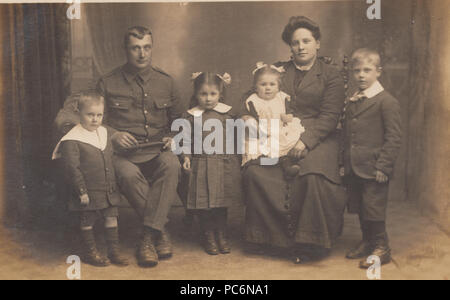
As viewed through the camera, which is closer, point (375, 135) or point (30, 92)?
point (375, 135)

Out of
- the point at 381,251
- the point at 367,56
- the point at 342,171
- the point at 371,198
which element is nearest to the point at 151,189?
the point at 342,171

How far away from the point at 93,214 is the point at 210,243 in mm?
915

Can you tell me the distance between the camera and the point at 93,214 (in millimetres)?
4184

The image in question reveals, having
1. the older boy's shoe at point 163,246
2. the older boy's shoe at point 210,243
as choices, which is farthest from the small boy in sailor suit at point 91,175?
the older boy's shoe at point 210,243

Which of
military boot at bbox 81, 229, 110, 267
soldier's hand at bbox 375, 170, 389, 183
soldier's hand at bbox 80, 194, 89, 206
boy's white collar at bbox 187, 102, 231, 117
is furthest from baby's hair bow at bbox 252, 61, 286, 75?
military boot at bbox 81, 229, 110, 267

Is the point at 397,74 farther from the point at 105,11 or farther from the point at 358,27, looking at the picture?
the point at 105,11

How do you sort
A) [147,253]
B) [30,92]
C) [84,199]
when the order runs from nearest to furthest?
1. [84,199]
2. [147,253]
3. [30,92]

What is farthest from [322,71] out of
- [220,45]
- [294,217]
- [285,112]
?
[294,217]

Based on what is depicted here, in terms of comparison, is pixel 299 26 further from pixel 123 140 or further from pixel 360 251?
pixel 360 251

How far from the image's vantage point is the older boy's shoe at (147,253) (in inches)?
166

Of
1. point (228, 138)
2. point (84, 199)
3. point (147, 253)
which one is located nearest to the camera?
point (84, 199)

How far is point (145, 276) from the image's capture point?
13.6ft

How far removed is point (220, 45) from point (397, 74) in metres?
1.42

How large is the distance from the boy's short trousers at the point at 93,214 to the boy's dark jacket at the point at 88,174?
0.04 m
